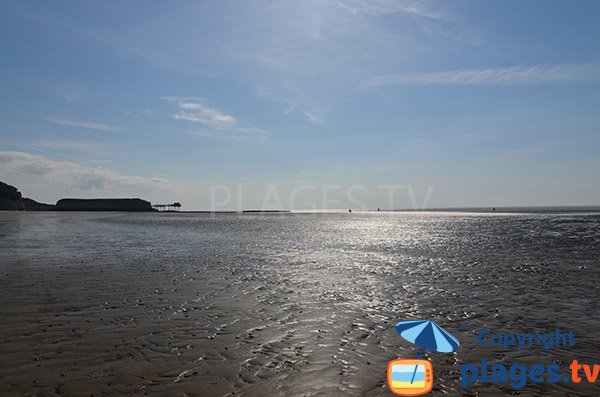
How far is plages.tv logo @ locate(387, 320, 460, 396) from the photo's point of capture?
6496 millimetres

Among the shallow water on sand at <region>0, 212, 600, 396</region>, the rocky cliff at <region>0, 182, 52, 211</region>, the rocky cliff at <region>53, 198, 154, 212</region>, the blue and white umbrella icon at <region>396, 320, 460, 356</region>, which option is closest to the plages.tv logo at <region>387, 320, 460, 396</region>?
the blue and white umbrella icon at <region>396, 320, 460, 356</region>

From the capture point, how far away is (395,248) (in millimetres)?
29453

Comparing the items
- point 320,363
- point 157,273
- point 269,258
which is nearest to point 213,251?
point 269,258

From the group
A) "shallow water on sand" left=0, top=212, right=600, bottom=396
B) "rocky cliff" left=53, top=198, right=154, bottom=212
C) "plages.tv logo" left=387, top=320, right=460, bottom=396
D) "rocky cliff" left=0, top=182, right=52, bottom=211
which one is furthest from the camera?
"rocky cliff" left=53, top=198, right=154, bottom=212

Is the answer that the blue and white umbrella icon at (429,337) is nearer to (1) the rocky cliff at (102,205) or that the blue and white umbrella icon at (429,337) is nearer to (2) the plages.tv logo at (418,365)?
(2) the plages.tv logo at (418,365)

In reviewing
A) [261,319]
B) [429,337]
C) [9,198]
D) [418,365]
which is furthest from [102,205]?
[429,337]

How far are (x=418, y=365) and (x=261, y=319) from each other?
4.92 meters

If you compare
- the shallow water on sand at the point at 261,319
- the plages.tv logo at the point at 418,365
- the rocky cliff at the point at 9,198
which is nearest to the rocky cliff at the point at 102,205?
the rocky cliff at the point at 9,198

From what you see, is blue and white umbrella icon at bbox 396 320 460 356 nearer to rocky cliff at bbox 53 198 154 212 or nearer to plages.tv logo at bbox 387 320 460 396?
plages.tv logo at bbox 387 320 460 396

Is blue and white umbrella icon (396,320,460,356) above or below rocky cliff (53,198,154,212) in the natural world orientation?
below

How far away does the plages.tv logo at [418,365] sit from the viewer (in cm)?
650

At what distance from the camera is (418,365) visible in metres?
7.00

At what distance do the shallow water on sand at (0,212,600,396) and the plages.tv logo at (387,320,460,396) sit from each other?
29cm

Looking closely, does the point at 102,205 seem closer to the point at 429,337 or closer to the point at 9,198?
the point at 9,198
